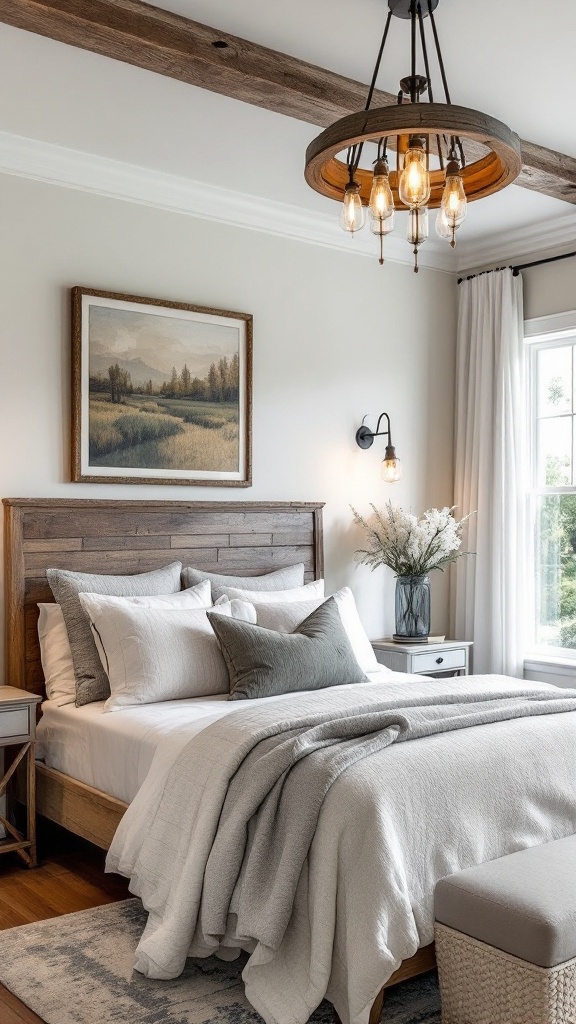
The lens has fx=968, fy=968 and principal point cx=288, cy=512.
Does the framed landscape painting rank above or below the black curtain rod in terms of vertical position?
below

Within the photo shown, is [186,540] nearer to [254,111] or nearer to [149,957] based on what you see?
[254,111]

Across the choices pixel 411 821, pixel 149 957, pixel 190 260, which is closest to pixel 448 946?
pixel 411 821

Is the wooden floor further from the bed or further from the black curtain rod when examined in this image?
the black curtain rod

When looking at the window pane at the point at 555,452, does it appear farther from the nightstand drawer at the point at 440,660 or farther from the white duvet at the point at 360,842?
the white duvet at the point at 360,842

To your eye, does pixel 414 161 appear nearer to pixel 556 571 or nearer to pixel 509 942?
pixel 509 942

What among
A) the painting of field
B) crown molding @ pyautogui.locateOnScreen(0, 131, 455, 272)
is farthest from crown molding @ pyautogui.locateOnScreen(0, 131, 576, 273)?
the painting of field

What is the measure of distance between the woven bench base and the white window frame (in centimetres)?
280

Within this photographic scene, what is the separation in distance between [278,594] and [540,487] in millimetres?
1760

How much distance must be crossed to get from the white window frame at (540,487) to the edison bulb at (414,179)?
109 inches

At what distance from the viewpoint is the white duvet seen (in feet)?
7.80

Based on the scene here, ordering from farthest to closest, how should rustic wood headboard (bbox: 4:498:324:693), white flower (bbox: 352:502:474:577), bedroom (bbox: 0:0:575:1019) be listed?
1. white flower (bbox: 352:502:474:577)
2. rustic wood headboard (bbox: 4:498:324:693)
3. bedroom (bbox: 0:0:575:1019)

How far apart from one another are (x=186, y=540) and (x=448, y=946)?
2478 mm

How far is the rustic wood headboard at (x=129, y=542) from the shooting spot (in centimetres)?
397

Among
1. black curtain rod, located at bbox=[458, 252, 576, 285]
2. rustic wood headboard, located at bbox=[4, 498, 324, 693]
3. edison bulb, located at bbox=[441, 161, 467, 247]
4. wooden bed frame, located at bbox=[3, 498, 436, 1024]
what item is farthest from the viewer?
black curtain rod, located at bbox=[458, 252, 576, 285]
